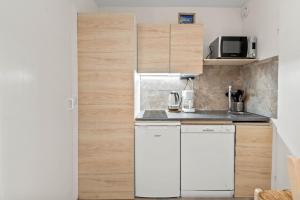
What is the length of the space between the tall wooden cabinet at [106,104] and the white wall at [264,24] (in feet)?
4.66

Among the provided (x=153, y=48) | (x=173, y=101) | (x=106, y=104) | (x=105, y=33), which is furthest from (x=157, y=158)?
(x=105, y=33)

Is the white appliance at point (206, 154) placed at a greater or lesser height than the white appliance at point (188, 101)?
lesser

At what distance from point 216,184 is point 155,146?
2.60 ft

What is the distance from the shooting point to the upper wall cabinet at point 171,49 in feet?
9.63

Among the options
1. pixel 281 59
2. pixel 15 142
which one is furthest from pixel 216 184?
pixel 15 142

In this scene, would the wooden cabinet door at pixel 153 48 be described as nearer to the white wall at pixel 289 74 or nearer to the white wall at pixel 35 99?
the white wall at pixel 35 99

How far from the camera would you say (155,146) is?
2.58 meters

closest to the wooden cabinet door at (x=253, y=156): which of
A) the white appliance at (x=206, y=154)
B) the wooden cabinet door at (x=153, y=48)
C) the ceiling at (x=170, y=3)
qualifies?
the white appliance at (x=206, y=154)

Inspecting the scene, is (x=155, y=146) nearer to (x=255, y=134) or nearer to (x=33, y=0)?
(x=255, y=134)

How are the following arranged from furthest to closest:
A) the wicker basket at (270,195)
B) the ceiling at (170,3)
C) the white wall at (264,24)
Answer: the ceiling at (170,3) → the white wall at (264,24) → the wicker basket at (270,195)

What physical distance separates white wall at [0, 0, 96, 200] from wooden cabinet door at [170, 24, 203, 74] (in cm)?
127

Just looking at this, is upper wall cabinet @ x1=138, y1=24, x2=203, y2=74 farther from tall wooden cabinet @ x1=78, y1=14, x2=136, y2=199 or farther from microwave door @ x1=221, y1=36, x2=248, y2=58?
tall wooden cabinet @ x1=78, y1=14, x2=136, y2=199

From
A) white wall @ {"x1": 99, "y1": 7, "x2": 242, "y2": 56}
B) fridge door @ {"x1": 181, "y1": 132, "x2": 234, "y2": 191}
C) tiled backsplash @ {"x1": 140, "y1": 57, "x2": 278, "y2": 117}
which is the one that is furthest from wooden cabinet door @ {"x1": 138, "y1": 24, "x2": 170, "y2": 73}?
fridge door @ {"x1": 181, "y1": 132, "x2": 234, "y2": 191}

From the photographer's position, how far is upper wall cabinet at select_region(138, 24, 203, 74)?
9.63 ft
